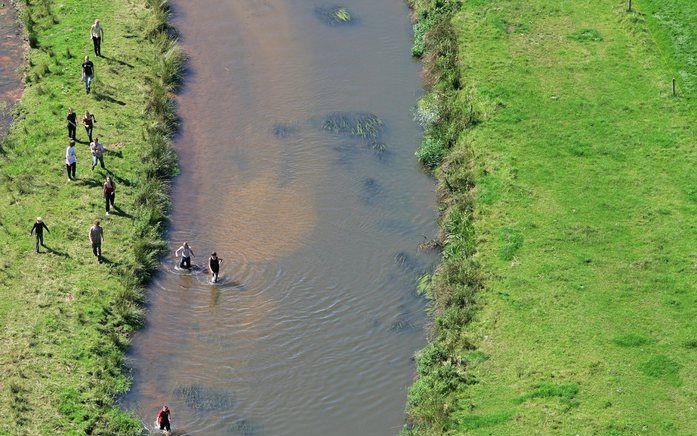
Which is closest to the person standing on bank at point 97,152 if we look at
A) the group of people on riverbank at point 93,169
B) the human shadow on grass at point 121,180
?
the group of people on riverbank at point 93,169

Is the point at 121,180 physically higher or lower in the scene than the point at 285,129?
lower

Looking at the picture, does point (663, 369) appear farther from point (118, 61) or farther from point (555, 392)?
point (118, 61)

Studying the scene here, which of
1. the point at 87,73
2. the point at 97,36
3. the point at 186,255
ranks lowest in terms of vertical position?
the point at 186,255

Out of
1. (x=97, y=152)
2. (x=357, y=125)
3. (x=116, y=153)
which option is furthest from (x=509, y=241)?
(x=97, y=152)

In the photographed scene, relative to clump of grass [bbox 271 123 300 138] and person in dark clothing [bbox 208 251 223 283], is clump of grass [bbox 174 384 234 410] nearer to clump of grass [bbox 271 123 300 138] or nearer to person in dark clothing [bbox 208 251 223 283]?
person in dark clothing [bbox 208 251 223 283]

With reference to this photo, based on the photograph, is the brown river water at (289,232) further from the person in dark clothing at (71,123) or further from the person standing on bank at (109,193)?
the person in dark clothing at (71,123)
